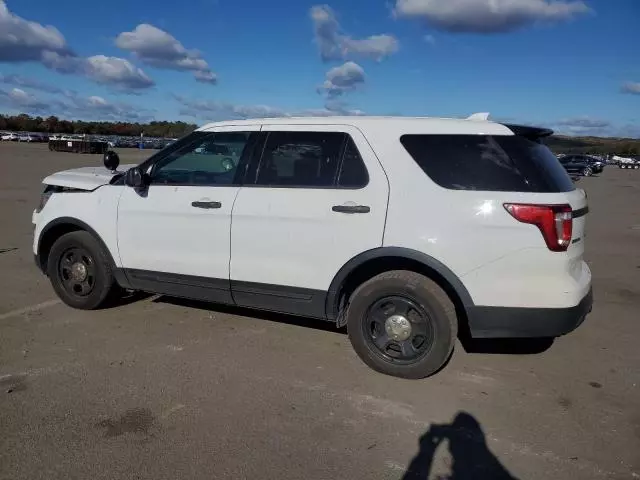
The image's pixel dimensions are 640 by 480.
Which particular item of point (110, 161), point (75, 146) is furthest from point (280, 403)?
point (75, 146)

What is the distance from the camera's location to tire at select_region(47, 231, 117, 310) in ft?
17.2

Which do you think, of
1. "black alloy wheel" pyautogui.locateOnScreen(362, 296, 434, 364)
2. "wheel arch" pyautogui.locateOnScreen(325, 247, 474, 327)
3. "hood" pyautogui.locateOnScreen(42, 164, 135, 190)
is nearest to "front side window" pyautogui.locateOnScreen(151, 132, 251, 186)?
"hood" pyautogui.locateOnScreen(42, 164, 135, 190)

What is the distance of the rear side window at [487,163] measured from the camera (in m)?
3.79

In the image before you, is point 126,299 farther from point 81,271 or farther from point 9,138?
point 9,138

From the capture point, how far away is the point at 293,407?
3682 mm

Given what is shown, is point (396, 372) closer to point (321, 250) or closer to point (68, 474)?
point (321, 250)

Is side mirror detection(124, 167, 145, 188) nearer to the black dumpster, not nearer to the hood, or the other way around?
the hood

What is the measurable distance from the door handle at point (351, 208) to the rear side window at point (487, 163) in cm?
51

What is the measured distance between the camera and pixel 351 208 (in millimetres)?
4129

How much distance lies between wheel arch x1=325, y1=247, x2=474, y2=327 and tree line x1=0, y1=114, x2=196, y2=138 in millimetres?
111831

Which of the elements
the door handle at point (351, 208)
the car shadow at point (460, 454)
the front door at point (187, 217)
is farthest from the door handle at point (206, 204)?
the car shadow at point (460, 454)

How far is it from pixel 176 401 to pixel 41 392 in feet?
3.11

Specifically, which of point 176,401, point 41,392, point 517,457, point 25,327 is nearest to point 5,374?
point 41,392

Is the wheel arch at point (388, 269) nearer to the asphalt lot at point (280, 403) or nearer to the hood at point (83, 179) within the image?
the asphalt lot at point (280, 403)
